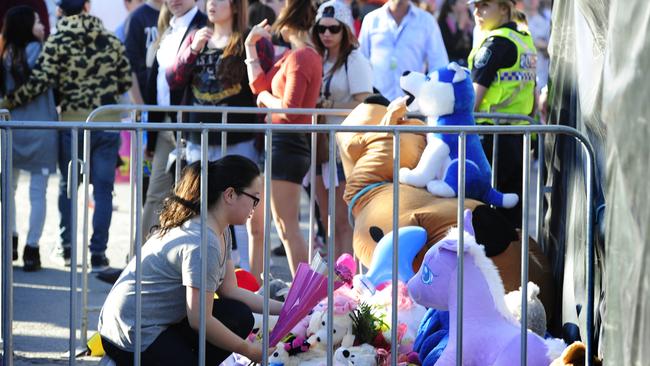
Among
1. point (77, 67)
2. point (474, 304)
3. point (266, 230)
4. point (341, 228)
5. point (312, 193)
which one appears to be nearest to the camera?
point (266, 230)

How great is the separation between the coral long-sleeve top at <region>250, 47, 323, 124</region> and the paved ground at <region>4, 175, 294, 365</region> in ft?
5.11

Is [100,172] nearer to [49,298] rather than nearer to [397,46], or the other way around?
[49,298]

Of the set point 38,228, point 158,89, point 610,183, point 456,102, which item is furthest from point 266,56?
point 610,183

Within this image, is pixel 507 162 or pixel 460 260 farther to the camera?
pixel 507 162

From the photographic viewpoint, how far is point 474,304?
16.9 feet

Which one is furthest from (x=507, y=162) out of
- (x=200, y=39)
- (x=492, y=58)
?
(x=200, y=39)

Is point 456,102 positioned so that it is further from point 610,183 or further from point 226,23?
point 610,183

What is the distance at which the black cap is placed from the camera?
8609 mm

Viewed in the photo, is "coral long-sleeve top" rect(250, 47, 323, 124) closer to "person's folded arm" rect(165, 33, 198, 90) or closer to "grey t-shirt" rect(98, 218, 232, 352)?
"person's folded arm" rect(165, 33, 198, 90)

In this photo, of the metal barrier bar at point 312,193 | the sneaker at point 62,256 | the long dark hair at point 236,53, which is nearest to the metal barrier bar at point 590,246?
the metal barrier bar at point 312,193

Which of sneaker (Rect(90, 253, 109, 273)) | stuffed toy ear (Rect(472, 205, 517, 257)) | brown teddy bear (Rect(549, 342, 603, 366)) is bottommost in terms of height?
sneaker (Rect(90, 253, 109, 273))

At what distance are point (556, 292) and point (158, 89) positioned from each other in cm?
347

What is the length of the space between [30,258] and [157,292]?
13.0ft

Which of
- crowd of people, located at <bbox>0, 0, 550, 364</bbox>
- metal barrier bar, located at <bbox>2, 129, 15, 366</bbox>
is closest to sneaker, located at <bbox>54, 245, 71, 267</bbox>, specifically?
crowd of people, located at <bbox>0, 0, 550, 364</bbox>
